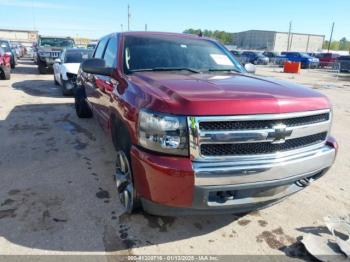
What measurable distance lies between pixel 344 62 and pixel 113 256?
35.8 m

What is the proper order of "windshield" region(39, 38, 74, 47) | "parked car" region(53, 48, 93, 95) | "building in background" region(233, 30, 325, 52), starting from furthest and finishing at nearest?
"building in background" region(233, 30, 325, 52)
"windshield" region(39, 38, 74, 47)
"parked car" region(53, 48, 93, 95)

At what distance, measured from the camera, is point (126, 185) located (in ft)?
11.0

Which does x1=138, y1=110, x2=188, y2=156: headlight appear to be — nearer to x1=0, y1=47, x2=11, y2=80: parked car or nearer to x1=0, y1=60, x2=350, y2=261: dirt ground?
x1=0, y1=60, x2=350, y2=261: dirt ground

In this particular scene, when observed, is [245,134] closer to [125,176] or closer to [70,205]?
[125,176]

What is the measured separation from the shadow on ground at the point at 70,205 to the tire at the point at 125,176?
0.19 metres

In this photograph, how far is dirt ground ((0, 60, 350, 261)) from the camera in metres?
2.99

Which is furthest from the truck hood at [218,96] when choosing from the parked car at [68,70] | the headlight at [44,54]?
the headlight at [44,54]

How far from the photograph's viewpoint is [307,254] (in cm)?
296

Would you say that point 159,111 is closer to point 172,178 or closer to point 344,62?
point 172,178

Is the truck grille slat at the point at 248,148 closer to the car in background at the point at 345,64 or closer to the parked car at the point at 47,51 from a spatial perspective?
the parked car at the point at 47,51

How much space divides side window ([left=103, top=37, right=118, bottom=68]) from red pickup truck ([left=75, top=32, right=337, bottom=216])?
3.03 ft

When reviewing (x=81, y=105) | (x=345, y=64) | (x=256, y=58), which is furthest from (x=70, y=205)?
(x=256, y=58)

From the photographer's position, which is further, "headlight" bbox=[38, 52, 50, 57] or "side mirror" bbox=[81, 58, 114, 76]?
"headlight" bbox=[38, 52, 50, 57]

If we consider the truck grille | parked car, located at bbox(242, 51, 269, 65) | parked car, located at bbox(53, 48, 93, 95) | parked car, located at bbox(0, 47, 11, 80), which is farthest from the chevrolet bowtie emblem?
parked car, located at bbox(242, 51, 269, 65)
